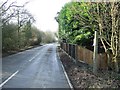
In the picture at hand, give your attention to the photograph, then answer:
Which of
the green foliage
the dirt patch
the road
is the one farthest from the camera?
the green foliage

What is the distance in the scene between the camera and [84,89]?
10.9m

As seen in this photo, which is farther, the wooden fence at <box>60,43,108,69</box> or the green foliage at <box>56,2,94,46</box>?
the wooden fence at <box>60,43,108,69</box>

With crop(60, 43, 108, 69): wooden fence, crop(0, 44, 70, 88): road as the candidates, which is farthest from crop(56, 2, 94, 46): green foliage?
crop(0, 44, 70, 88): road

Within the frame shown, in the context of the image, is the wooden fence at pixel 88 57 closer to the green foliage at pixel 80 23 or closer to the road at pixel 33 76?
the green foliage at pixel 80 23

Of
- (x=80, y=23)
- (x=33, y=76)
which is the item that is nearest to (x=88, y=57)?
(x=80, y=23)

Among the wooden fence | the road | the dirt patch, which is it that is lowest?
the road

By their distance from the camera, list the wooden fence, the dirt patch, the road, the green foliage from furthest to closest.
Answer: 1. the wooden fence
2. the green foliage
3. the road
4. the dirt patch

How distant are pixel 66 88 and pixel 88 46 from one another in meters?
12.2

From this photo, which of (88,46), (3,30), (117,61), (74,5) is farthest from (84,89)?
(3,30)

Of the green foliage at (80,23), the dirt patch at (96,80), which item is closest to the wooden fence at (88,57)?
the green foliage at (80,23)

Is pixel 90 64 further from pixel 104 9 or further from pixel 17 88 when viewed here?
pixel 17 88

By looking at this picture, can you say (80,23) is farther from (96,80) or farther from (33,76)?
(96,80)

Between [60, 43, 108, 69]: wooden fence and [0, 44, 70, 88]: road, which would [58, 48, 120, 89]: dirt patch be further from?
[60, 43, 108, 69]: wooden fence

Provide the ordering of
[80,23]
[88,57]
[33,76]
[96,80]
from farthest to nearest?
1. [88,57]
2. [80,23]
3. [33,76]
4. [96,80]
